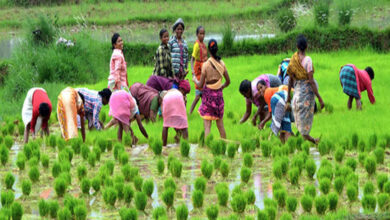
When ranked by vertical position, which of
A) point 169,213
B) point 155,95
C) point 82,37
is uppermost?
point 82,37

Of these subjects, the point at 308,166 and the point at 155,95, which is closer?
the point at 308,166

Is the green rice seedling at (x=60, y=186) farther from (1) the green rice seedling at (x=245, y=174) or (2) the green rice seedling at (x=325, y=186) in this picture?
(2) the green rice seedling at (x=325, y=186)

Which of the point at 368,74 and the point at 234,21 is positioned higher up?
the point at 234,21

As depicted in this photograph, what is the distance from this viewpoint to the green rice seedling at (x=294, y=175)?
7082mm

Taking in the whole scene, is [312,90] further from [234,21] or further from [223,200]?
[234,21]

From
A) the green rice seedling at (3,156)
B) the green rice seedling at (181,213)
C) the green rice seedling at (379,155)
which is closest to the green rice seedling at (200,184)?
the green rice seedling at (181,213)

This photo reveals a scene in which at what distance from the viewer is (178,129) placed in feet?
30.6

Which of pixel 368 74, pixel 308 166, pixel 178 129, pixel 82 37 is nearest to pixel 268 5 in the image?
pixel 82 37

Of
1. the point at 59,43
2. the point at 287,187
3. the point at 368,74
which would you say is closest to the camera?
the point at 287,187

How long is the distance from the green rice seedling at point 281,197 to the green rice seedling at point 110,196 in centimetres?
141

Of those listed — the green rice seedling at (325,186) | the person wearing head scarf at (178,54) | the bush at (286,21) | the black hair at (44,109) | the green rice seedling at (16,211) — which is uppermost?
the bush at (286,21)

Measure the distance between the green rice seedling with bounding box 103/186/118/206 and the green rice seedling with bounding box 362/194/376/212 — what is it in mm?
2143

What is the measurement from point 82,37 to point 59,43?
125 centimetres

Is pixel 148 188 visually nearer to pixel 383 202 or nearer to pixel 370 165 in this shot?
pixel 383 202
